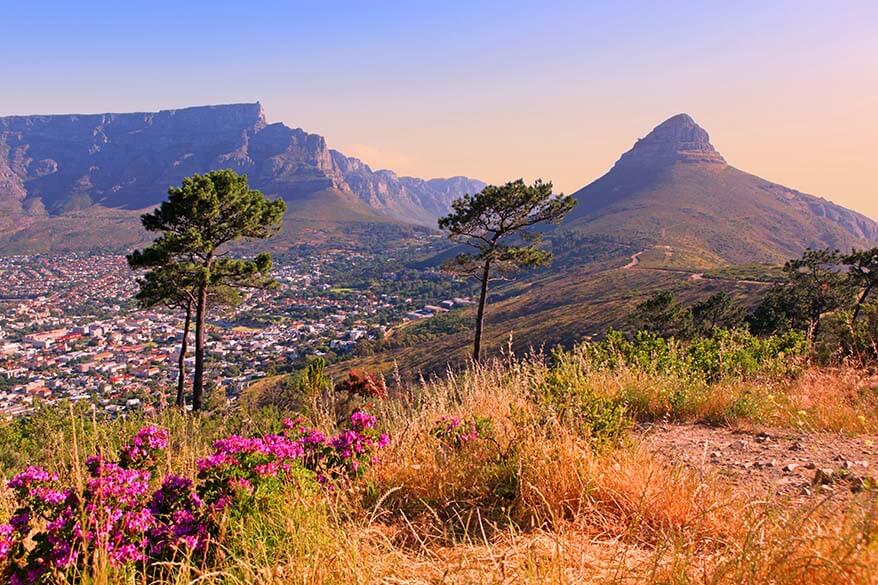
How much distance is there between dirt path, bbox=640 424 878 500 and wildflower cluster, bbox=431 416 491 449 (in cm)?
123

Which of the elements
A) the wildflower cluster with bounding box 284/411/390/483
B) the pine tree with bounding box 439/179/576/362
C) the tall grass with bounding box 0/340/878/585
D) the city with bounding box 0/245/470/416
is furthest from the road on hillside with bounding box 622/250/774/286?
the wildflower cluster with bounding box 284/411/390/483

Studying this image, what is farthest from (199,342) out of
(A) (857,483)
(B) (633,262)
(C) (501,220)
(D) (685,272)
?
(B) (633,262)

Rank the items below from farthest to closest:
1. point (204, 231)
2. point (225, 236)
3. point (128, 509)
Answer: point (225, 236)
point (204, 231)
point (128, 509)

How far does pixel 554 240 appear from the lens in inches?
5866

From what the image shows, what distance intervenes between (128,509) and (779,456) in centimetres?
465

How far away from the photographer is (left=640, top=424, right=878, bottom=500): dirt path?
3239 millimetres

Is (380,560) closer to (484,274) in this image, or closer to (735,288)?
(484,274)

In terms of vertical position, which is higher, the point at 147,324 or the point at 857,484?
the point at 857,484

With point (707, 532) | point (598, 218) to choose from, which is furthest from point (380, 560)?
point (598, 218)

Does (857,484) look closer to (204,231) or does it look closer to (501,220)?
(501,220)

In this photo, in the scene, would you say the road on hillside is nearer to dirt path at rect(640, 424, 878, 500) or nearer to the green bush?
the green bush

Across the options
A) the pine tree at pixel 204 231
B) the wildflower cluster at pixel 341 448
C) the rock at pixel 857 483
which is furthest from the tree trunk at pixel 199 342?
the rock at pixel 857 483

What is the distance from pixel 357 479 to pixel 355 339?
8050 cm

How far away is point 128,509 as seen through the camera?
2.44 meters
